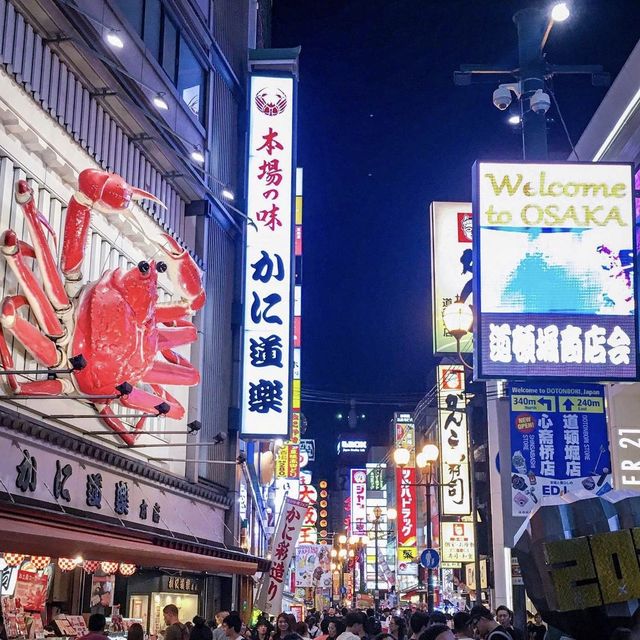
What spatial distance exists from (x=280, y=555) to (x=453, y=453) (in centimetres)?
1745

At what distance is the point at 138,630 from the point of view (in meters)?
12.1

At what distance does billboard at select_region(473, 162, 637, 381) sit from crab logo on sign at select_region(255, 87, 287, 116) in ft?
28.3

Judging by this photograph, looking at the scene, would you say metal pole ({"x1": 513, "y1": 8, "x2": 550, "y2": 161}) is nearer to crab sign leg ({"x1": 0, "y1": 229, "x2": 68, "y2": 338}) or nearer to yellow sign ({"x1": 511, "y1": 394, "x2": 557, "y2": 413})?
yellow sign ({"x1": 511, "y1": 394, "x2": 557, "y2": 413})

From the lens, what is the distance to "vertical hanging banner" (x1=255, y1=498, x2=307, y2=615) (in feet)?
72.3

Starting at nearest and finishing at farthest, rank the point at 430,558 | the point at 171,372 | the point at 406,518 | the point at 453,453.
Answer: the point at 171,372
the point at 430,558
the point at 453,453
the point at 406,518

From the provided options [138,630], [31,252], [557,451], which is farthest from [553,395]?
[31,252]

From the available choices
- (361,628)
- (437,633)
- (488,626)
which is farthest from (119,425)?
(437,633)

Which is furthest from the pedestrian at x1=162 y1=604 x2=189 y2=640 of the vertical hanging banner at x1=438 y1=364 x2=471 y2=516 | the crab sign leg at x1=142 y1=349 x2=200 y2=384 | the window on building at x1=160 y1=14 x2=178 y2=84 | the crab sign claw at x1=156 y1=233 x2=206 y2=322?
the vertical hanging banner at x1=438 y1=364 x2=471 y2=516

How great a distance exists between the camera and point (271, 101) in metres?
23.6

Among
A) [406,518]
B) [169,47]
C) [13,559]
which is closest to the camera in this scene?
[13,559]

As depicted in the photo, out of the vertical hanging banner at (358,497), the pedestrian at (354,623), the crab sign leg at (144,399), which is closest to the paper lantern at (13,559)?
the crab sign leg at (144,399)

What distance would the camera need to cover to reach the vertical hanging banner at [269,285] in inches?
887

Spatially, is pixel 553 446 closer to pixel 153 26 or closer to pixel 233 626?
pixel 233 626

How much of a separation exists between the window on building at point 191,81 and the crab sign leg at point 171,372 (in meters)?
6.54
